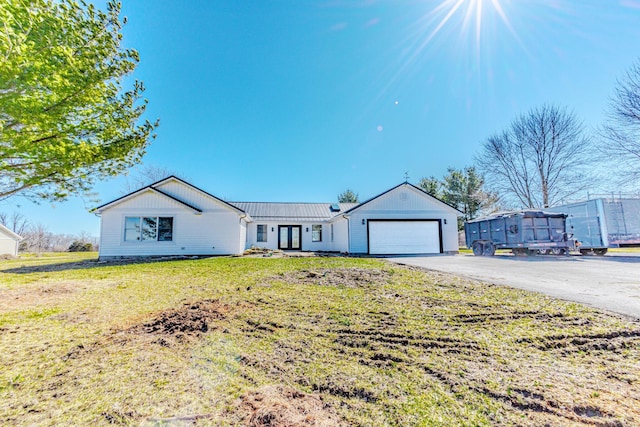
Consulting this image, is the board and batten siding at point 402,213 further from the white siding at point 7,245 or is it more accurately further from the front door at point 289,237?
the white siding at point 7,245

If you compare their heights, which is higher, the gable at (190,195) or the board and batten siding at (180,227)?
the gable at (190,195)

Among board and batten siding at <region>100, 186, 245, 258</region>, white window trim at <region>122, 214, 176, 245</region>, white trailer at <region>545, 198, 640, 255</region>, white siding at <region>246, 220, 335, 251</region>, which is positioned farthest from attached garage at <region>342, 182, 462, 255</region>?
white window trim at <region>122, 214, 176, 245</region>

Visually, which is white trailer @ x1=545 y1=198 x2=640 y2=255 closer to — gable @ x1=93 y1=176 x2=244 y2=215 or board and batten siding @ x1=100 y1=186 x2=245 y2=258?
gable @ x1=93 y1=176 x2=244 y2=215

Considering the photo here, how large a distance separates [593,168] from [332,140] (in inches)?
849

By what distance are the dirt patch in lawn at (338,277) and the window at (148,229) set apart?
9.96 m

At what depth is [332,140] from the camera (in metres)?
18.9

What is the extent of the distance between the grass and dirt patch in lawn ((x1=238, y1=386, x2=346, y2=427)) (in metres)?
0.01

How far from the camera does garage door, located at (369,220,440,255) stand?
55.4 ft

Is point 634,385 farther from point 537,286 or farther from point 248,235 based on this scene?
Result: point 248,235

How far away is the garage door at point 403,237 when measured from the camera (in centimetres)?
1689

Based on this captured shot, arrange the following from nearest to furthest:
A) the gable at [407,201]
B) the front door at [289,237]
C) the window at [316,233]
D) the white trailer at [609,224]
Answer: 1. the white trailer at [609,224]
2. the gable at [407,201]
3. the front door at [289,237]
4. the window at [316,233]

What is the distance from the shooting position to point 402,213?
1728 cm

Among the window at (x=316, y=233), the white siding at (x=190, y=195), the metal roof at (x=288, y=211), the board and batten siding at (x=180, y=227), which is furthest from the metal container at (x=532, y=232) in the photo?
the white siding at (x=190, y=195)

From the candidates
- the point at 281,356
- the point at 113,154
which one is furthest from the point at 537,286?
the point at 113,154
